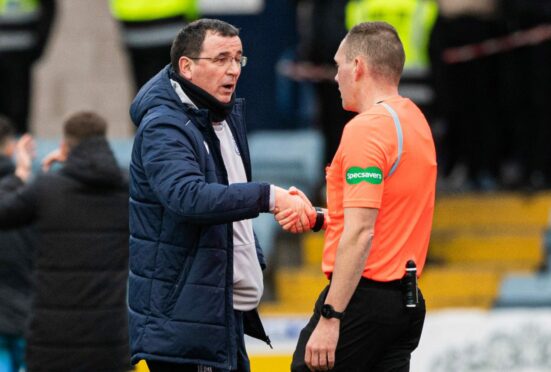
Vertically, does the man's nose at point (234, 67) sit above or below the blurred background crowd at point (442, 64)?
above

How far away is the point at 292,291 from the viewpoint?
11.1m

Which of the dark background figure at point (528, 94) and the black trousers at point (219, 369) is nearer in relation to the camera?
the black trousers at point (219, 369)

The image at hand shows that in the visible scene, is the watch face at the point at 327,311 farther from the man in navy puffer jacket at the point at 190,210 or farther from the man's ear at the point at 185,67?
the man's ear at the point at 185,67

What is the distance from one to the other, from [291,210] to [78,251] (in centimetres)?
204

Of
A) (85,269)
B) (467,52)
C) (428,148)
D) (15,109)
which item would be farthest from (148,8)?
(428,148)

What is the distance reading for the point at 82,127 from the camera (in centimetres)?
719

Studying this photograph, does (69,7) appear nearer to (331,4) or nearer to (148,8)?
(148,8)

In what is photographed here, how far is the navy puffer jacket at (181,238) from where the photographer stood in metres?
5.36

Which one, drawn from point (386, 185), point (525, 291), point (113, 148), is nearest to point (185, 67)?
point (386, 185)

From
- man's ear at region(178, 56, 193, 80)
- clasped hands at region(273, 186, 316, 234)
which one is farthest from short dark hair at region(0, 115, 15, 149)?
clasped hands at region(273, 186, 316, 234)

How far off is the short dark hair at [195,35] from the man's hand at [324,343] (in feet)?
3.56

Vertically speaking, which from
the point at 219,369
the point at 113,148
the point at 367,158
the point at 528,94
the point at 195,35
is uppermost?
the point at 195,35

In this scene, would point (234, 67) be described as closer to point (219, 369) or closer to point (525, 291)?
point (219, 369)

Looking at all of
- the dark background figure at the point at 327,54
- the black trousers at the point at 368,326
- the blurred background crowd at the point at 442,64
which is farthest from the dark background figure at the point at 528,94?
the black trousers at the point at 368,326
